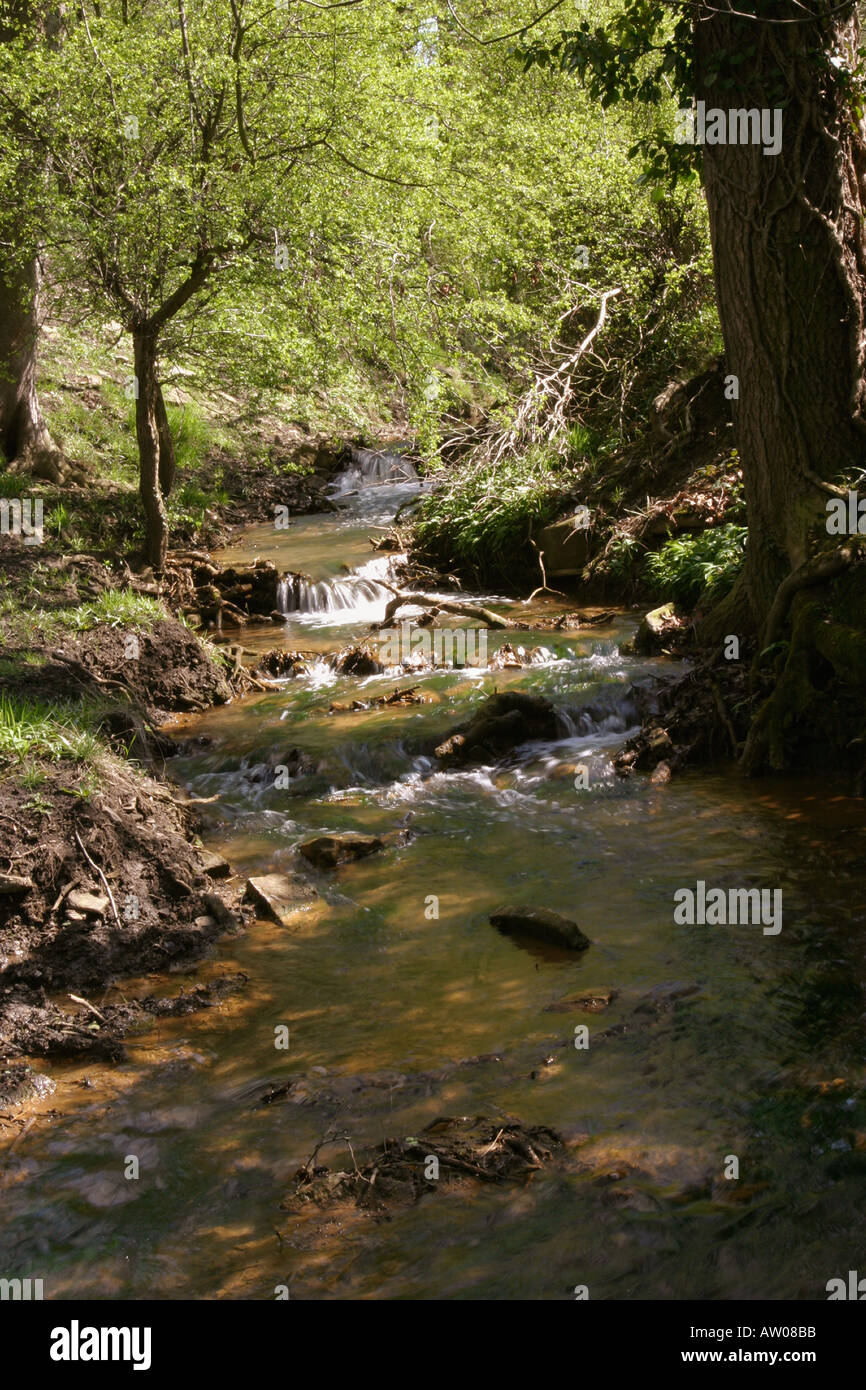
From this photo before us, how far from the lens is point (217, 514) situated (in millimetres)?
18109

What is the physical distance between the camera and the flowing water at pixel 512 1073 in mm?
3752

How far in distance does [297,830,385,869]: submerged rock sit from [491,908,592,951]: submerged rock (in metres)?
1.44

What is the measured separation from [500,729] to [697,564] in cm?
363

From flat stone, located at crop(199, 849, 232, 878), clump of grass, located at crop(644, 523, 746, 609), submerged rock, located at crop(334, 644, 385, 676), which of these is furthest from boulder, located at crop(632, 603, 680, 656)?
flat stone, located at crop(199, 849, 232, 878)

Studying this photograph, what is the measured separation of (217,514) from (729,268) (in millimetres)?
11434

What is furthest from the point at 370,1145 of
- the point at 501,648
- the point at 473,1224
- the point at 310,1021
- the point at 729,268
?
the point at 501,648

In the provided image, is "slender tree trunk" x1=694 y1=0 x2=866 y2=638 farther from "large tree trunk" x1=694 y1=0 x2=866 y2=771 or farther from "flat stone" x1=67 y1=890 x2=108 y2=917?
"flat stone" x1=67 y1=890 x2=108 y2=917

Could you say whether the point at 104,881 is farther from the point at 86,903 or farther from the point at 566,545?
the point at 566,545

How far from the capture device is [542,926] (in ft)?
19.6

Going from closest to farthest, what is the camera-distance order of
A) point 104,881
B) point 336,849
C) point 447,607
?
point 104,881, point 336,849, point 447,607

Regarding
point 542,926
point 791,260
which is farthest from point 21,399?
point 542,926

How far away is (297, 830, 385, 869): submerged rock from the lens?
24.1ft
